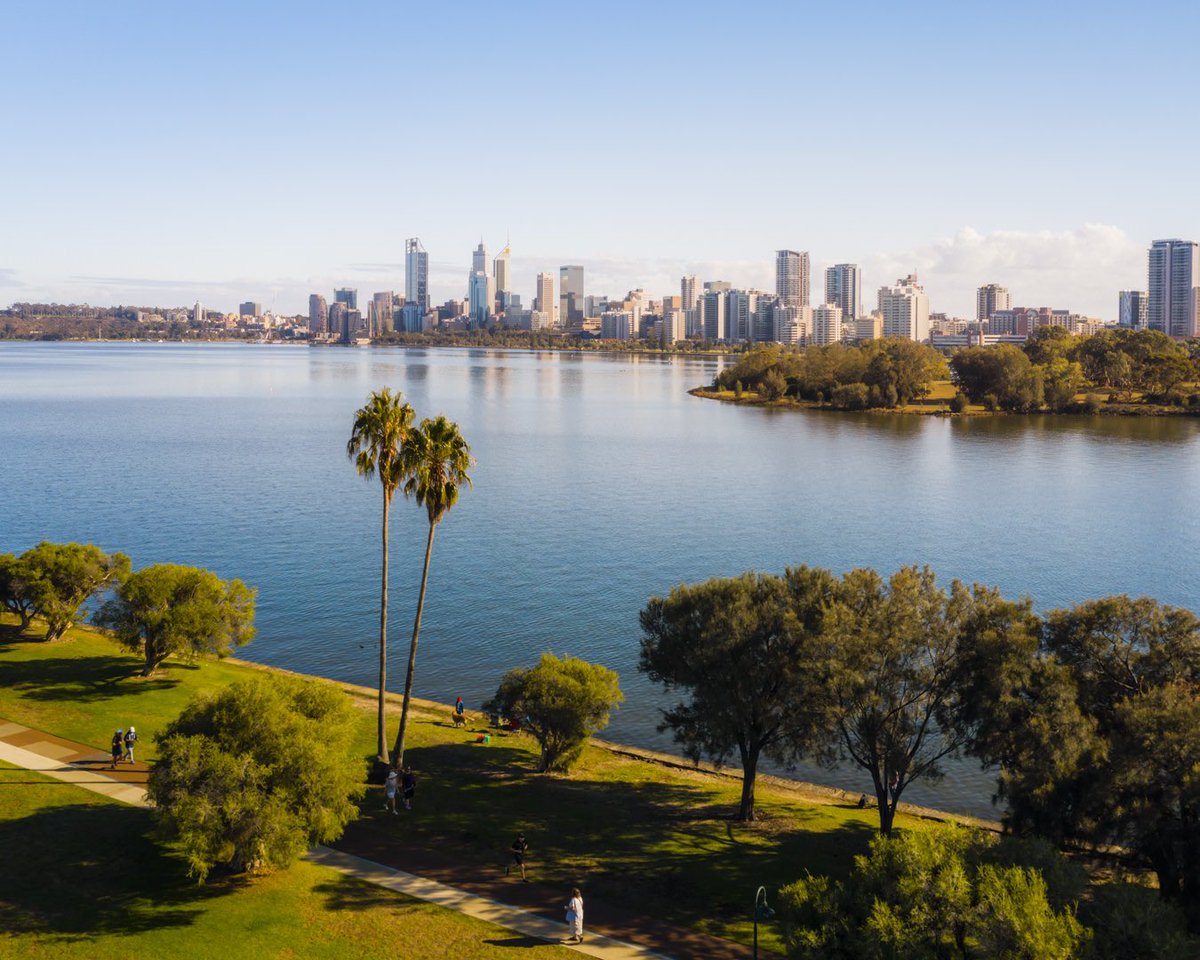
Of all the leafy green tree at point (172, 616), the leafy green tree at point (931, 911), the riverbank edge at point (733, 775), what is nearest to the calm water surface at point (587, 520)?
the riverbank edge at point (733, 775)

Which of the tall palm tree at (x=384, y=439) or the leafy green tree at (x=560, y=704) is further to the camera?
the leafy green tree at (x=560, y=704)

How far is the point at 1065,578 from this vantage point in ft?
204

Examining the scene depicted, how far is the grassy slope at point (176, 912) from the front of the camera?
20438mm

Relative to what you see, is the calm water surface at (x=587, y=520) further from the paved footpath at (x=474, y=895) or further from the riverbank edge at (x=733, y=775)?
the paved footpath at (x=474, y=895)

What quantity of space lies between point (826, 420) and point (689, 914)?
144 meters

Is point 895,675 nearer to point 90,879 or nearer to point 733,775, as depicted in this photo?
point 733,775

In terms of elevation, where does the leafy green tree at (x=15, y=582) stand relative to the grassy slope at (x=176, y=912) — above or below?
above

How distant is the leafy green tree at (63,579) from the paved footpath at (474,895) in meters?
14.1

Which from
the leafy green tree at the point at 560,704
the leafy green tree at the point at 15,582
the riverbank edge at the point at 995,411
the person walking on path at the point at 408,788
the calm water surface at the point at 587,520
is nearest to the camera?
the person walking on path at the point at 408,788

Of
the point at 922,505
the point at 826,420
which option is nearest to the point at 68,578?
the point at 922,505

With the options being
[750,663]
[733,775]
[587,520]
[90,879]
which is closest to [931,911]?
[750,663]

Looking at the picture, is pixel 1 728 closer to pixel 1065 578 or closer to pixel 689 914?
pixel 689 914

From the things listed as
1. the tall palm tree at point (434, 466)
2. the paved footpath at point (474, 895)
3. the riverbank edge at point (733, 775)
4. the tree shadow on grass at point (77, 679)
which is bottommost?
→ the riverbank edge at point (733, 775)

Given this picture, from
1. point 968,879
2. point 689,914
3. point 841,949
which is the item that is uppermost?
point 968,879
